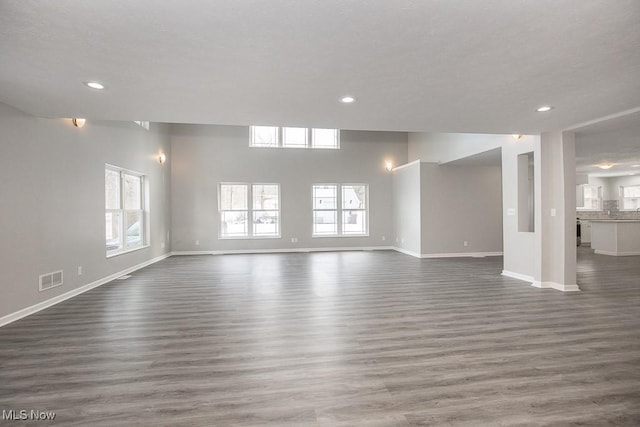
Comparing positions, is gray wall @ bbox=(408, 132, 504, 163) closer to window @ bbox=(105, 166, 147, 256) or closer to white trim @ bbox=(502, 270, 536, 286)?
white trim @ bbox=(502, 270, 536, 286)

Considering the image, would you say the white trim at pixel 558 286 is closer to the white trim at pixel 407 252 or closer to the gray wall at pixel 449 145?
the gray wall at pixel 449 145

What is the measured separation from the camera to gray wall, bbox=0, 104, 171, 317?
349cm

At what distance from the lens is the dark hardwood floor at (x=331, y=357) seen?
1.91 meters

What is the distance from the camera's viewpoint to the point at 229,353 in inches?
106

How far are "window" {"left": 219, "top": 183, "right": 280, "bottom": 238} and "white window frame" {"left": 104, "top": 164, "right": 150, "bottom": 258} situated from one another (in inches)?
96.8

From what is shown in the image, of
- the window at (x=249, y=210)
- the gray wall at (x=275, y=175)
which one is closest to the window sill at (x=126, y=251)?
the gray wall at (x=275, y=175)

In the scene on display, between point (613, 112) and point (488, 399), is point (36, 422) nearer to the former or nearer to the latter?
point (488, 399)

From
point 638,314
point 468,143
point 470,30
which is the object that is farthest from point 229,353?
point 468,143

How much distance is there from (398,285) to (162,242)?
6289 millimetres

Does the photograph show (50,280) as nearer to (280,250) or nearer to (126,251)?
(126,251)

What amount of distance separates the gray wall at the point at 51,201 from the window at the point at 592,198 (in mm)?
15220

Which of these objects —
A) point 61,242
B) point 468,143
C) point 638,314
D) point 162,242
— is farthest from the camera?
point 162,242

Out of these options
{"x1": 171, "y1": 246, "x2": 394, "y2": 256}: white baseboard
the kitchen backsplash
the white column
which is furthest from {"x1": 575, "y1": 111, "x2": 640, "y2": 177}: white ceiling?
{"x1": 171, "y1": 246, "x2": 394, "y2": 256}: white baseboard

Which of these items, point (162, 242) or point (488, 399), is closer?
point (488, 399)
